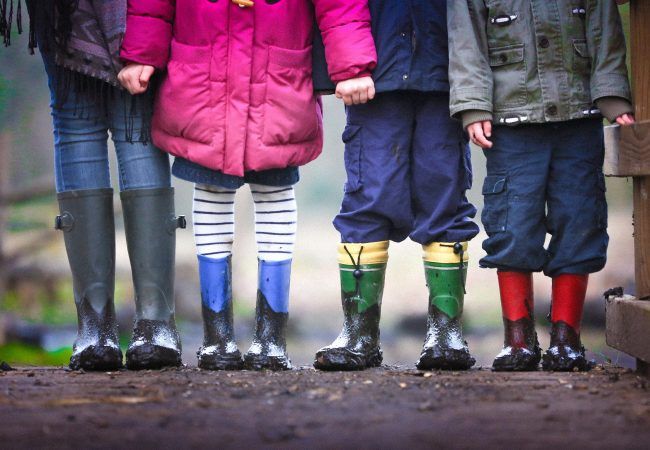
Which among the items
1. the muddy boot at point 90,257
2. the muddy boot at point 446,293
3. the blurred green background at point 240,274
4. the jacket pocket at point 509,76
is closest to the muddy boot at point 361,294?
the muddy boot at point 446,293

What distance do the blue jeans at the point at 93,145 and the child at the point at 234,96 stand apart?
0.23ft

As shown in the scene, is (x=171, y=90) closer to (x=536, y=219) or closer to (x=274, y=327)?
(x=274, y=327)

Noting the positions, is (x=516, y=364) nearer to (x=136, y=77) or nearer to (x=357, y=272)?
(x=357, y=272)

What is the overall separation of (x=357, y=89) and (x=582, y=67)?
568 millimetres

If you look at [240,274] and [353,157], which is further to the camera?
[240,274]

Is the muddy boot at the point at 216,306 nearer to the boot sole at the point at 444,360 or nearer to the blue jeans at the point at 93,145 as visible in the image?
the blue jeans at the point at 93,145

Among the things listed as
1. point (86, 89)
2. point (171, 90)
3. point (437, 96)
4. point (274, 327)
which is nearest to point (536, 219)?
point (437, 96)

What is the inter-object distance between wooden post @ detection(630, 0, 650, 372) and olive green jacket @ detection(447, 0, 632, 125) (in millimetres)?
113

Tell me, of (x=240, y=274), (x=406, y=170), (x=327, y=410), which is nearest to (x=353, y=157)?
Result: (x=406, y=170)

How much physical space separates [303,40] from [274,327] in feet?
2.48

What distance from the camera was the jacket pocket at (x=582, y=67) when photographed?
255 cm

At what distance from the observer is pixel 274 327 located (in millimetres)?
2695

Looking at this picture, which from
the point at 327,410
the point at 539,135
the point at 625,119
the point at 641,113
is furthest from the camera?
the point at 539,135

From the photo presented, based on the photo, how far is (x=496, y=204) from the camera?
8.54 feet
